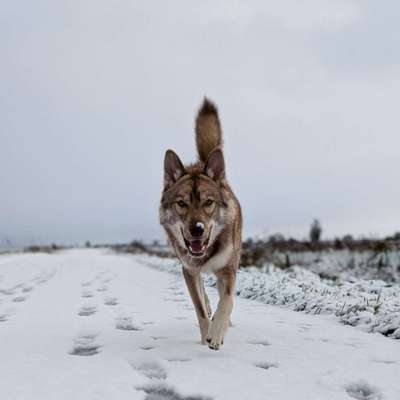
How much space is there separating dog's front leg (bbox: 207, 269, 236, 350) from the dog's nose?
1.91ft

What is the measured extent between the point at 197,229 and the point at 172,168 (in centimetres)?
93

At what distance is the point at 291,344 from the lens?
156 inches

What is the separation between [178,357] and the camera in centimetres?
347

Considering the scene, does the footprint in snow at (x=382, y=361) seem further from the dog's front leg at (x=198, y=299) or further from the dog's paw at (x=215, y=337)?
the dog's front leg at (x=198, y=299)

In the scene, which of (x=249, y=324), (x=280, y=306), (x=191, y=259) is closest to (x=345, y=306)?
(x=280, y=306)

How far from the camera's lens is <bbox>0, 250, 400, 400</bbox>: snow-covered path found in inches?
105

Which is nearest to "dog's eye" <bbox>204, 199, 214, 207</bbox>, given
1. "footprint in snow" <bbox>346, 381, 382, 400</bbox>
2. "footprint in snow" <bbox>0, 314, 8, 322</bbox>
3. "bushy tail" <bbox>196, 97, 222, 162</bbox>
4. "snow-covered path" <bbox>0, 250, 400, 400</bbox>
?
"snow-covered path" <bbox>0, 250, 400, 400</bbox>

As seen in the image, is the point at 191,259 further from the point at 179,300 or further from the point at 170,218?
the point at 179,300

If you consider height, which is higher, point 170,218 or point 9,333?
point 170,218

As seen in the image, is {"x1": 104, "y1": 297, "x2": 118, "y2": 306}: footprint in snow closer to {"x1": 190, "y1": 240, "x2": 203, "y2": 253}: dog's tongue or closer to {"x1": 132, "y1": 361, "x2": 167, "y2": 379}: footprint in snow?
{"x1": 190, "y1": 240, "x2": 203, "y2": 253}: dog's tongue

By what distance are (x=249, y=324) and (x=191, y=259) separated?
4.25 feet

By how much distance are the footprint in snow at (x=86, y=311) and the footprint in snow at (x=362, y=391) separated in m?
3.41

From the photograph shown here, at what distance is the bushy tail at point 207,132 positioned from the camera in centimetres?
557

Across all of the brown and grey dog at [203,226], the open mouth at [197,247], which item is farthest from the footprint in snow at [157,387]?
the open mouth at [197,247]
